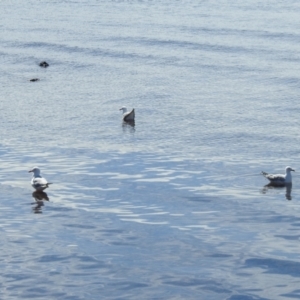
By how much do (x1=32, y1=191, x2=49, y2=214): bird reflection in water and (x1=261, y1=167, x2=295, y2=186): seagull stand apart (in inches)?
309

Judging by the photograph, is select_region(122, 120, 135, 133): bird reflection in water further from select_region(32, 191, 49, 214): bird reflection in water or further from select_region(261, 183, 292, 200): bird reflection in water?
select_region(261, 183, 292, 200): bird reflection in water

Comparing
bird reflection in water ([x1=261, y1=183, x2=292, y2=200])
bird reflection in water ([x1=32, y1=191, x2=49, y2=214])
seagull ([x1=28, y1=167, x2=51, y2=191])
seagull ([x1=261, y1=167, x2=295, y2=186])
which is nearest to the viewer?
bird reflection in water ([x1=32, y1=191, x2=49, y2=214])

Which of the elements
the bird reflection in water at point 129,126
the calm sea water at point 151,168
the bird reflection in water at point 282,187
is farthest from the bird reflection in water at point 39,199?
the bird reflection in water at point 129,126

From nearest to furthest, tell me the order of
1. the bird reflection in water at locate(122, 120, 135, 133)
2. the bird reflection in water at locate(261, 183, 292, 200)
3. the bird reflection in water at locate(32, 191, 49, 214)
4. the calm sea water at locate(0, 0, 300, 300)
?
the calm sea water at locate(0, 0, 300, 300), the bird reflection in water at locate(32, 191, 49, 214), the bird reflection in water at locate(261, 183, 292, 200), the bird reflection in water at locate(122, 120, 135, 133)

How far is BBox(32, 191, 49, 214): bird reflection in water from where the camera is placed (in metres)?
29.8

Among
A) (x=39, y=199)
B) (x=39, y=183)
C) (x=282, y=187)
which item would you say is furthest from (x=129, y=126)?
(x=282, y=187)

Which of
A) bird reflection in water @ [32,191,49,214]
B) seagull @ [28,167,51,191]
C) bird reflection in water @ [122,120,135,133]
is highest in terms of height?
bird reflection in water @ [122,120,135,133]

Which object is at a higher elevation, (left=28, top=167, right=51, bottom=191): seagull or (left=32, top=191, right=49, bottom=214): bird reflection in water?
(left=28, top=167, right=51, bottom=191): seagull

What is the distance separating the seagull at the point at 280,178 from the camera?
1246 inches

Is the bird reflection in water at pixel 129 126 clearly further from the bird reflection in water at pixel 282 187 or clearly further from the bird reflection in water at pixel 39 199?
the bird reflection in water at pixel 282 187

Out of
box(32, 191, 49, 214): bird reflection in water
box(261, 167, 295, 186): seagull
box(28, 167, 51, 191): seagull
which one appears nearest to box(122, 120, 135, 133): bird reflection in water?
box(28, 167, 51, 191): seagull

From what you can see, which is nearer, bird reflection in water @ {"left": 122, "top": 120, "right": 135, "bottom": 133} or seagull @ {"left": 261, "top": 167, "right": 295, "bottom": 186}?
seagull @ {"left": 261, "top": 167, "right": 295, "bottom": 186}

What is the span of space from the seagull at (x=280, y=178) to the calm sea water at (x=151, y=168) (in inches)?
14.6

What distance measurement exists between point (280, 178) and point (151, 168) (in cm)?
525
